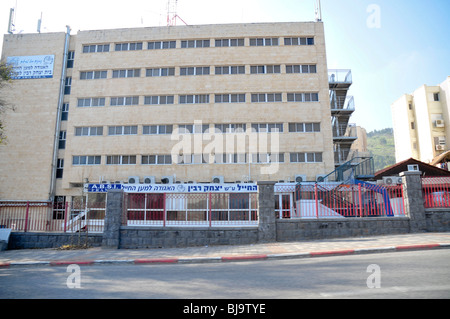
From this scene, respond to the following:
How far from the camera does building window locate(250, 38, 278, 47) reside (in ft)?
92.0

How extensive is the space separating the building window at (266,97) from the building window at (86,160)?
50.2 feet

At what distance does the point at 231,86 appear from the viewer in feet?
88.9

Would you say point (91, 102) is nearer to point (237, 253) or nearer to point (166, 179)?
point (166, 179)

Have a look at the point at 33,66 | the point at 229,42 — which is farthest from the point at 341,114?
the point at 33,66

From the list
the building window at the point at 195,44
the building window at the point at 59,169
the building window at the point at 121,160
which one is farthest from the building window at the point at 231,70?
the building window at the point at 59,169

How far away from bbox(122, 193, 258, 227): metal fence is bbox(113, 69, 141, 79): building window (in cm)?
1825

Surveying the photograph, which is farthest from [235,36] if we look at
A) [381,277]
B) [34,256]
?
[381,277]

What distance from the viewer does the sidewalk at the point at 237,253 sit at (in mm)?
9062

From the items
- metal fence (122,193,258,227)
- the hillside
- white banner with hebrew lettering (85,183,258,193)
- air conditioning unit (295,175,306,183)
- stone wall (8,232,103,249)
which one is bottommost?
stone wall (8,232,103,249)

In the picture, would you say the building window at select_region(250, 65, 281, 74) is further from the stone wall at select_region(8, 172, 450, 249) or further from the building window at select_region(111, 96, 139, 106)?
the stone wall at select_region(8, 172, 450, 249)

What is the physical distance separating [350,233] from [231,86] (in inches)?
728

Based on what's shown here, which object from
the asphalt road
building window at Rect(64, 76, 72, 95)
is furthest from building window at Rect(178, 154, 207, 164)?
the asphalt road

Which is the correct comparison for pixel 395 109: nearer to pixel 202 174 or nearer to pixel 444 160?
pixel 444 160

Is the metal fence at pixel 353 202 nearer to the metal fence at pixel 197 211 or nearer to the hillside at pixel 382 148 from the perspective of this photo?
the metal fence at pixel 197 211
